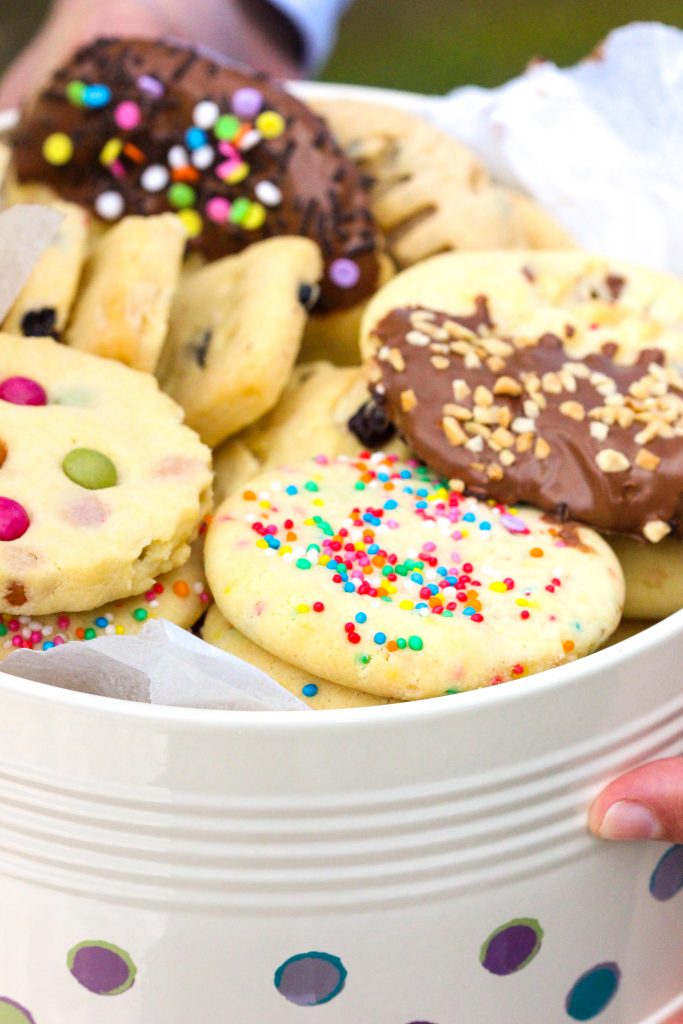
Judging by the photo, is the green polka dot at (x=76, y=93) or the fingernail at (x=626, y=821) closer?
the fingernail at (x=626, y=821)

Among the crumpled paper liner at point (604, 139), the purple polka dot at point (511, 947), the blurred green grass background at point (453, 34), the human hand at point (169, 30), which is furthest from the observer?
the blurred green grass background at point (453, 34)

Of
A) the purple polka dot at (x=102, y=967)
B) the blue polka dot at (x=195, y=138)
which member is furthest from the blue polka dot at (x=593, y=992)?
the blue polka dot at (x=195, y=138)

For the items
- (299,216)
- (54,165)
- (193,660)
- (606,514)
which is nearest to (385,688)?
(193,660)

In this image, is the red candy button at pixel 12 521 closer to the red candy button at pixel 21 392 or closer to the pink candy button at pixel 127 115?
the red candy button at pixel 21 392

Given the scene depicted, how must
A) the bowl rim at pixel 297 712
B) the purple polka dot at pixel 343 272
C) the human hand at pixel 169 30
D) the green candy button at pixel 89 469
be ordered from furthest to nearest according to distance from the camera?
the human hand at pixel 169 30, the purple polka dot at pixel 343 272, the green candy button at pixel 89 469, the bowl rim at pixel 297 712

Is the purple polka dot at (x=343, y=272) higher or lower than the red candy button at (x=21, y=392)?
lower

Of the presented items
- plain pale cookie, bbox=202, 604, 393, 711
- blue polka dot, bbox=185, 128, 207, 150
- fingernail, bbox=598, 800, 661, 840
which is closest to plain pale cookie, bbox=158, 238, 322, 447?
blue polka dot, bbox=185, 128, 207, 150

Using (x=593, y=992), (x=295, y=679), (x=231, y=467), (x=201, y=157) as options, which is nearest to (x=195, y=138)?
(x=201, y=157)
